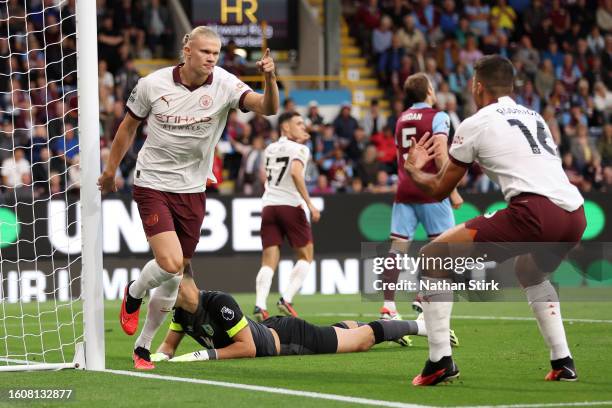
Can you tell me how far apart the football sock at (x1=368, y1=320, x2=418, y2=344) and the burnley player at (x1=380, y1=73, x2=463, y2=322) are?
93.6 inches

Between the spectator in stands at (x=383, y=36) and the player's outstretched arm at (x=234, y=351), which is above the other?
the spectator in stands at (x=383, y=36)

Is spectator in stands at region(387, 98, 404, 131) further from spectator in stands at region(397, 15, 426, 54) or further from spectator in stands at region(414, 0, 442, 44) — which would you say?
spectator in stands at region(414, 0, 442, 44)

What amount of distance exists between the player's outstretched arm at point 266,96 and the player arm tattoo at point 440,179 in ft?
3.85

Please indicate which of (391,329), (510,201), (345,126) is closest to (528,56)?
(345,126)

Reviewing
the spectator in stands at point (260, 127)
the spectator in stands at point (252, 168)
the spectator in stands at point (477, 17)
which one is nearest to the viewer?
the spectator in stands at point (252, 168)

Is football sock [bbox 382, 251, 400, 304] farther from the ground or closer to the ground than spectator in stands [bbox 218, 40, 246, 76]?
closer to the ground

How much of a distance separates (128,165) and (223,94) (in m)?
11.3

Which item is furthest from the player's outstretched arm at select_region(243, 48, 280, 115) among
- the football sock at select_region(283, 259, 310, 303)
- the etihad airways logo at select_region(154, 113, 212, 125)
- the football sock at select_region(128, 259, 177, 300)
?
the football sock at select_region(283, 259, 310, 303)

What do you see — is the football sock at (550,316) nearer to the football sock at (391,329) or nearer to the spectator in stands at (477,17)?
the football sock at (391,329)

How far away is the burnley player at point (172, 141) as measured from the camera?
27.9 ft

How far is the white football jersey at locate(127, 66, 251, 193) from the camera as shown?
338 inches

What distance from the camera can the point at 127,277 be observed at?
59.3ft

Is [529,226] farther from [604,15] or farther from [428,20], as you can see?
[604,15]

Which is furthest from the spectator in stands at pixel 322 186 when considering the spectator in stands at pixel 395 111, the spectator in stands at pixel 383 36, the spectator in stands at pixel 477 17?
the spectator in stands at pixel 477 17
